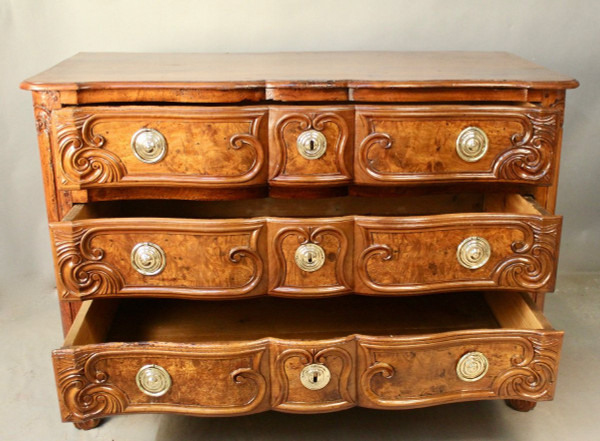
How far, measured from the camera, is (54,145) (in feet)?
4.90

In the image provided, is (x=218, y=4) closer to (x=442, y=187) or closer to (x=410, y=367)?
(x=442, y=187)

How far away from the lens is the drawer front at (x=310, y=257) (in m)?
1.47

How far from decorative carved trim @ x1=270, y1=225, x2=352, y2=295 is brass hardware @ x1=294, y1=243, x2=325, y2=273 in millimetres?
11

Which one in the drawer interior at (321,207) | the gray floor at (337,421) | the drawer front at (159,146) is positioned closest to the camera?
the drawer front at (159,146)

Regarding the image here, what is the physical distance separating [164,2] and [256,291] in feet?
3.67

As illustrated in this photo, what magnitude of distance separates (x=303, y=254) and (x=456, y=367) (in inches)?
16.8

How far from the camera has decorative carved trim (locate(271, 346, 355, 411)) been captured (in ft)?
4.92

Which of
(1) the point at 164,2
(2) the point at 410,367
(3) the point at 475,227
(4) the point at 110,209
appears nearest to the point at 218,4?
(1) the point at 164,2

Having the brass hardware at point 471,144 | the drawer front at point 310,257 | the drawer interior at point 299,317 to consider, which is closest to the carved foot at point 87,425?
the drawer interior at point 299,317

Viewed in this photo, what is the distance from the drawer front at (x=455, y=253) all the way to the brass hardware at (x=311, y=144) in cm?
17

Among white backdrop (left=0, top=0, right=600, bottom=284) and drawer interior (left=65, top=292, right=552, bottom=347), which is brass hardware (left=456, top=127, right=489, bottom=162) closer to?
drawer interior (left=65, top=292, right=552, bottom=347)

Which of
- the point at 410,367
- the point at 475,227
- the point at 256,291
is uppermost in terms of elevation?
the point at 475,227

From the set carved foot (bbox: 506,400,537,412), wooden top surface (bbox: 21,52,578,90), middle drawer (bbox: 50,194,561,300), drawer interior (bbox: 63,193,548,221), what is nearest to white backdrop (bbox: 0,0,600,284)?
wooden top surface (bbox: 21,52,578,90)

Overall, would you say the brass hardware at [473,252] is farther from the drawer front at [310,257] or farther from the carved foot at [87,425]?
the carved foot at [87,425]
